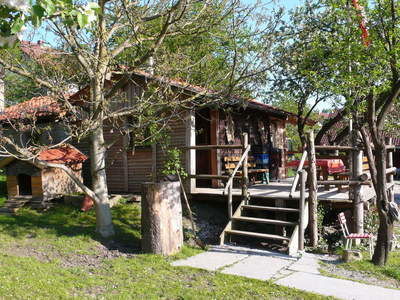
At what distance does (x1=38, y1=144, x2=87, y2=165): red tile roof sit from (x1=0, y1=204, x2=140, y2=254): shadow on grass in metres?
1.39

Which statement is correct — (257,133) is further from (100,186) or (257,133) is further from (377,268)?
(377,268)

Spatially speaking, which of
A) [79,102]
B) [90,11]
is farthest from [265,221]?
[79,102]

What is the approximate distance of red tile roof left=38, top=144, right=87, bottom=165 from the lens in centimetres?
1102

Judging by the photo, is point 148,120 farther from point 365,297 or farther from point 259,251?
point 365,297

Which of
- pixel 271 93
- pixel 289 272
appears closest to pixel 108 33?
pixel 289 272

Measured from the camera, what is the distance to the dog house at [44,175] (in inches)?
412

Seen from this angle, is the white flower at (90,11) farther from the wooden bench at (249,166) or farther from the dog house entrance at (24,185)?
the dog house entrance at (24,185)

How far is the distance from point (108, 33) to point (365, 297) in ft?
21.8

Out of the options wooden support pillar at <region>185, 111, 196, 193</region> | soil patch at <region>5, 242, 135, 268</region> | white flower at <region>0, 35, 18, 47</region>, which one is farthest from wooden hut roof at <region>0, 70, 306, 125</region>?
white flower at <region>0, 35, 18, 47</region>

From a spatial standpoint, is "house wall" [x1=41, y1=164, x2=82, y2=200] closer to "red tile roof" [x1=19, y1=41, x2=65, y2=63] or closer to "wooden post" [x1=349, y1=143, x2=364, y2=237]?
"red tile roof" [x1=19, y1=41, x2=65, y2=63]

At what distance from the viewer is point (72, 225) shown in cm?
887

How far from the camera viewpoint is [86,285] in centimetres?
548

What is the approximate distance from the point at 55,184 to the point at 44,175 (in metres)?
0.46

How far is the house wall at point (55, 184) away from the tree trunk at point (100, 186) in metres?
2.81
